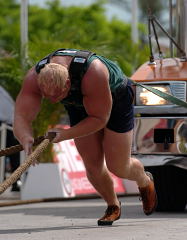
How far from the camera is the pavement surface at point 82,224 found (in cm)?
761

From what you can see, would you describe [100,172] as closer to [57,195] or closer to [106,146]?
[106,146]

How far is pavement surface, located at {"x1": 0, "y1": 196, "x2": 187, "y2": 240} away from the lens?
25.0 feet

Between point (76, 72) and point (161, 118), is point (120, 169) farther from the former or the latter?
point (161, 118)

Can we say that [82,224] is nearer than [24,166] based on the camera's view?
No

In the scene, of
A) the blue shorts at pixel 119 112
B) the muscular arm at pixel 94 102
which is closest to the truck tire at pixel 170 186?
the blue shorts at pixel 119 112

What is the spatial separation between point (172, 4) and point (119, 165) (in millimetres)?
2722

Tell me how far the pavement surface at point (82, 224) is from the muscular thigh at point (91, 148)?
21.0 inches

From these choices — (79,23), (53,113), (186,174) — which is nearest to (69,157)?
(53,113)

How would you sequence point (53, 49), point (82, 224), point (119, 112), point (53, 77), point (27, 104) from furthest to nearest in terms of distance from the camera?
point (53, 49) < point (82, 224) < point (119, 112) < point (27, 104) < point (53, 77)

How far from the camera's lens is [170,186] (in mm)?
10117

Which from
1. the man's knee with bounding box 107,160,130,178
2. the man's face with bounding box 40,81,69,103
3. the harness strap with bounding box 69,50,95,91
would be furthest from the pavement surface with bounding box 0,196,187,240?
the harness strap with bounding box 69,50,95,91

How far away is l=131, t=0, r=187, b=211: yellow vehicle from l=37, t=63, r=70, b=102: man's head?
2.21m

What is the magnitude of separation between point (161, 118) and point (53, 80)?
2.37 meters

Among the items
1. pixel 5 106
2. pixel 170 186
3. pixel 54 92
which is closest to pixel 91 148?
pixel 54 92
